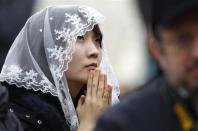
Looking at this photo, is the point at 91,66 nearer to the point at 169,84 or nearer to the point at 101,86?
the point at 101,86

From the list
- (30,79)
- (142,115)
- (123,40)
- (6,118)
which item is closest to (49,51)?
(30,79)

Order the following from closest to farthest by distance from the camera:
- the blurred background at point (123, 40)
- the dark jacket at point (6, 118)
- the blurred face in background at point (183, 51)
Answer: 1. the blurred face in background at point (183, 51)
2. the dark jacket at point (6, 118)
3. the blurred background at point (123, 40)

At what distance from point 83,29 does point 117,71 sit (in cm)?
288

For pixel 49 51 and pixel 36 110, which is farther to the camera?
pixel 49 51

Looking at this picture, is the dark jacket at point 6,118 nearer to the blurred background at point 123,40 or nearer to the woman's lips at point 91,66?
the woman's lips at point 91,66

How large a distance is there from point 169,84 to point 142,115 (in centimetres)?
18

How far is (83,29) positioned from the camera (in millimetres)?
5082

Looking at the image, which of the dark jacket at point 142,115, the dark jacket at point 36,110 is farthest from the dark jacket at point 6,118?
the dark jacket at point 142,115

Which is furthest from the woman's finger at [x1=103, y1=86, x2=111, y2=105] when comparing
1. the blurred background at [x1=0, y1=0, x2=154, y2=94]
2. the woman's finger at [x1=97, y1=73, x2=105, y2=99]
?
the blurred background at [x1=0, y1=0, x2=154, y2=94]

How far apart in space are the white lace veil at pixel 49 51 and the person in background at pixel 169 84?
194cm

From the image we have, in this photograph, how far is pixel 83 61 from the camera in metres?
4.98

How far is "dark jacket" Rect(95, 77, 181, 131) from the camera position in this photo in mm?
2973

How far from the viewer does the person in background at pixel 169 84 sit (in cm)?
283

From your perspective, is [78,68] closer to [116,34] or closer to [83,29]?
[83,29]
